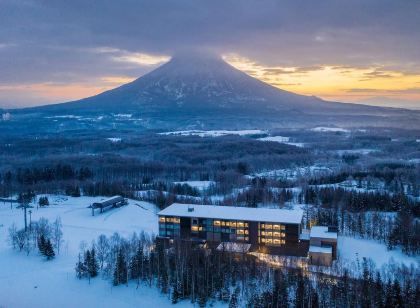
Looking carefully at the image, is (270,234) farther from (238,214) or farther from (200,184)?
(200,184)

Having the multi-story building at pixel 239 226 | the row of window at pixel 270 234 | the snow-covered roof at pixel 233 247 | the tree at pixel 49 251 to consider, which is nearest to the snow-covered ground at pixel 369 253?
the multi-story building at pixel 239 226

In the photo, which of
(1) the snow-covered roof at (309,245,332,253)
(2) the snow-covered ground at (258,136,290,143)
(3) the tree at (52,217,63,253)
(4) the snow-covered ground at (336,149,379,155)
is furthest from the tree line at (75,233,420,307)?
(2) the snow-covered ground at (258,136,290,143)

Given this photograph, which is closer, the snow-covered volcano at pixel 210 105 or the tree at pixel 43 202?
the tree at pixel 43 202

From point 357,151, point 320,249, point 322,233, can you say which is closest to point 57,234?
point 320,249

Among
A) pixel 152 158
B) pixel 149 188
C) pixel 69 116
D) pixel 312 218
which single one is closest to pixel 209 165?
pixel 152 158

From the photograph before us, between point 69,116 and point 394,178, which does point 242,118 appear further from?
point 394,178

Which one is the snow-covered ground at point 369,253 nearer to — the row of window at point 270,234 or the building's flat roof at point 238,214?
the building's flat roof at point 238,214
